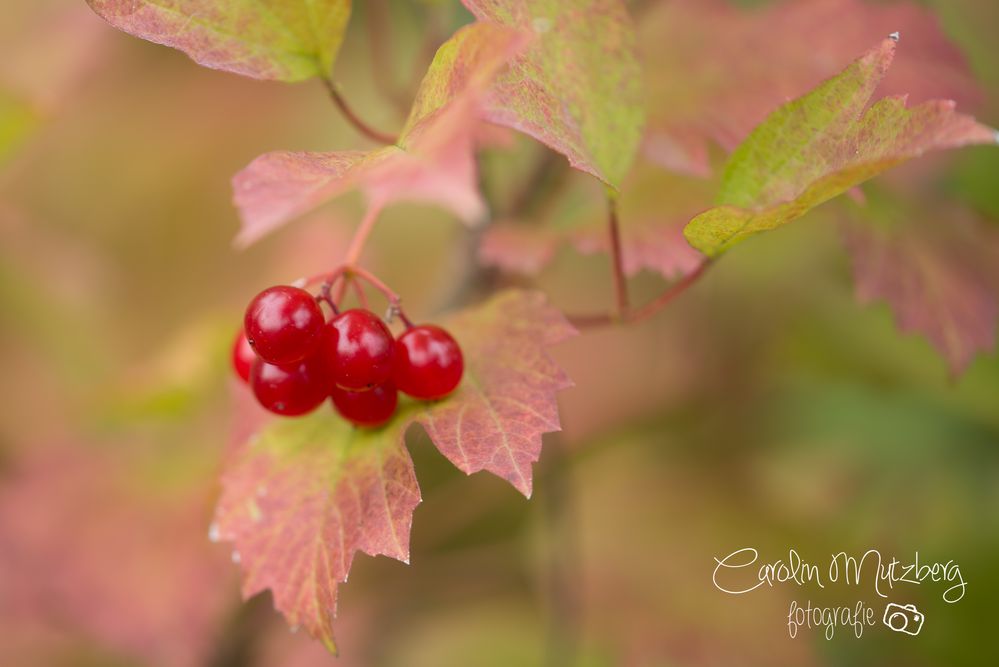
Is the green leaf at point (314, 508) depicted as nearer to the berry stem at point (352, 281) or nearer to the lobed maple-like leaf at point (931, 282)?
the berry stem at point (352, 281)

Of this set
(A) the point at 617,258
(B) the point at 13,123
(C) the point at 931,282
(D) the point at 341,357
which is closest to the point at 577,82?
(A) the point at 617,258

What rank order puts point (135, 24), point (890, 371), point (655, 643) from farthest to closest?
point (890, 371) < point (655, 643) < point (135, 24)


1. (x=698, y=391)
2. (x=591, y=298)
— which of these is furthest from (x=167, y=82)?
(x=698, y=391)

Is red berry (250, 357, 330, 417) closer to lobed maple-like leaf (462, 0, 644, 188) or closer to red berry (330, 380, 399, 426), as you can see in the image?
red berry (330, 380, 399, 426)

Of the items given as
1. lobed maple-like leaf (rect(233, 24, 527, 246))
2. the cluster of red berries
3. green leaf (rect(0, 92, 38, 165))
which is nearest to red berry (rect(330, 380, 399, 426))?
the cluster of red berries

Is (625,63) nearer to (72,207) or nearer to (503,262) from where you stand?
(503,262)

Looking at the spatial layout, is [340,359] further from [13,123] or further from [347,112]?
[13,123]

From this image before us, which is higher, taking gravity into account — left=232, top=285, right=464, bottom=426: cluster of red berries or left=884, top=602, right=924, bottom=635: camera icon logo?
left=232, top=285, right=464, bottom=426: cluster of red berries

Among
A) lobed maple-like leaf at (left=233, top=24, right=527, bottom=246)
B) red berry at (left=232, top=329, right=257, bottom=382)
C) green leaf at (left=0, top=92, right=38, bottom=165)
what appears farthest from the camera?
green leaf at (left=0, top=92, right=38, bottom=165)
